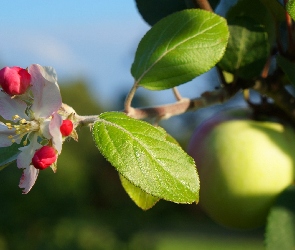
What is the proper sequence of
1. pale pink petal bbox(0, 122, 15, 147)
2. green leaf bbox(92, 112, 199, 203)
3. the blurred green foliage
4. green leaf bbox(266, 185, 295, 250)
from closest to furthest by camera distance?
green leaf bbox(92, 112, 199, 203)
pale pink petal bbox(0, 122, 15, 147)
green leaf bbox(266, 185, 295, 250)
the blurred green foliage

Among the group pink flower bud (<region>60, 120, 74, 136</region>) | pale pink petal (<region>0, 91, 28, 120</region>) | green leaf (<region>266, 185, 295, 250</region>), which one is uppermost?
pale pink petal (<region>0, 91, 28, 120</region>)

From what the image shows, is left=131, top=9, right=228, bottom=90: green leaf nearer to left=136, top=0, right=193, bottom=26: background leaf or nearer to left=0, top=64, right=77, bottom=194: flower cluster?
left=0, top=64, right=77, bottom=194: flower cluster

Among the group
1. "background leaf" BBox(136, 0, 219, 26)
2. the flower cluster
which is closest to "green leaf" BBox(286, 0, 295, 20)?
the flower cluster

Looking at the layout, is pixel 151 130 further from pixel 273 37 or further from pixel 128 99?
pixel 273 37

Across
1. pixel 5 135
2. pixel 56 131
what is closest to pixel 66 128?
pixel 56 131

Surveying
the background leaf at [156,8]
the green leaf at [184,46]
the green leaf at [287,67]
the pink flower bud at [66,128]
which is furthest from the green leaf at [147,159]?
the background leaf at [156,8]

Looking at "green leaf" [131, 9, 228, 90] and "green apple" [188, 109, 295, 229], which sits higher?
"green leaf" [131, 9, 228, 90]

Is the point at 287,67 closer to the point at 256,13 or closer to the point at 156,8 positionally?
the point at 256,13

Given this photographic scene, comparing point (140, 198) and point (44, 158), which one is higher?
point (44, 158)
